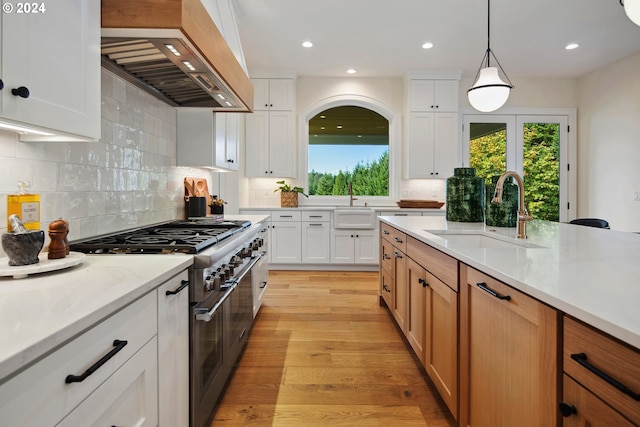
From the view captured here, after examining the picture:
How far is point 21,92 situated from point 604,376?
155cm

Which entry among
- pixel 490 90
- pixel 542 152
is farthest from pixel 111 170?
pixel 542 152

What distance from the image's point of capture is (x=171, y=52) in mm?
1541

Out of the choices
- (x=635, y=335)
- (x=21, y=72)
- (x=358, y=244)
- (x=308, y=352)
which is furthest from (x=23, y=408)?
(x=358, y=244)

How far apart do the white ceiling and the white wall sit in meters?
0.30

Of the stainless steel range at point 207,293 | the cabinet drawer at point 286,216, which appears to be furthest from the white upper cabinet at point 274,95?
the stainless steel range at point 207,293

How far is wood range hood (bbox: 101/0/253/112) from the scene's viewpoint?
1.32 m

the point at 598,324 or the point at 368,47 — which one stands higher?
the point at 368,47

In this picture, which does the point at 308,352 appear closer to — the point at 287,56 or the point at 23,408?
the point at 23,408

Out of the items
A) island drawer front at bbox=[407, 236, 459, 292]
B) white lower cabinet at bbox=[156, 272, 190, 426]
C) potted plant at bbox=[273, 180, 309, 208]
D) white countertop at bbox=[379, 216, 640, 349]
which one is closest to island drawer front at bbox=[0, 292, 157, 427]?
white lower cabinet at bbox=[156, 272, 190, 426]

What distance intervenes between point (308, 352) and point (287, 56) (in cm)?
384

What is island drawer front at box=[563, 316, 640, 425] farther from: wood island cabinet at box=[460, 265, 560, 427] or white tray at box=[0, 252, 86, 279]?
white tray at box=[0, 252, 86, 279]

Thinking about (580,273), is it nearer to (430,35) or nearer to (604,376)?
(604,376)

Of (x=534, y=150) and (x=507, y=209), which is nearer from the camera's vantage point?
(x=507, y=209)

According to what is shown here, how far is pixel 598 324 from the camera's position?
658 mm
